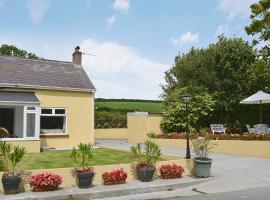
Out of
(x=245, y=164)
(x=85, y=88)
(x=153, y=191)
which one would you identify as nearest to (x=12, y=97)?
(x=85, y=88)

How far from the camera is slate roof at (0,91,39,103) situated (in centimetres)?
2235

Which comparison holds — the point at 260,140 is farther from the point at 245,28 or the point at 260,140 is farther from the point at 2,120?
the point at 2,120

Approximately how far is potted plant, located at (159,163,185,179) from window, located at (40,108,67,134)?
1125 cm

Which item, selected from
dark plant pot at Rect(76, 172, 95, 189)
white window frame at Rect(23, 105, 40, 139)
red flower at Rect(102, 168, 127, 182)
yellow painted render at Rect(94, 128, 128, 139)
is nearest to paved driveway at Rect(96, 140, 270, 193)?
red flower at Rect(102, 168, 127, 182)

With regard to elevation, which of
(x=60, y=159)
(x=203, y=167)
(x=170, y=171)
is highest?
(x=60, y=159)

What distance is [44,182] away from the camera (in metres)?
13.3

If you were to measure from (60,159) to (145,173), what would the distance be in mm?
6049

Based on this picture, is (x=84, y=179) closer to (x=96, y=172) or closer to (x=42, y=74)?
(x=96, y=172)

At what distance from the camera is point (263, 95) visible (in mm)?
25250

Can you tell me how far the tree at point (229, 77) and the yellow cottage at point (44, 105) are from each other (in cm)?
882

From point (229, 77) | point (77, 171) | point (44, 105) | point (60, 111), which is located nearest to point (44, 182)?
point (77, 171)

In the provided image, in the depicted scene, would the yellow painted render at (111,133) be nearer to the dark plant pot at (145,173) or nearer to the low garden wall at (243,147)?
the low garden wall at (243,147)

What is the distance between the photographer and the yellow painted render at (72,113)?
24906 mm

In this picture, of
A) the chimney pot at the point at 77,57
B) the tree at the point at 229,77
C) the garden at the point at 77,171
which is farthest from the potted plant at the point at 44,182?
the tree at the point at 229,77
